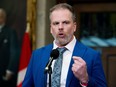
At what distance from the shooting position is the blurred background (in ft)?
19.3

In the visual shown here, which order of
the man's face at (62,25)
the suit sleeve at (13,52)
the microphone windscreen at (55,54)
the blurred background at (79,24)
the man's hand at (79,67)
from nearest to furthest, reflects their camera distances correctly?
1. the man's hand at (79,67)
2. the microphone windscreen at (55,54)
3. the man's face at (62,25)
4. the blurred background at (79,24)
5. the suit sleeve at (13,52)

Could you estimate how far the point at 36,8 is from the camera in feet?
19.2

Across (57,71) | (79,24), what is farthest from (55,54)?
(79,24)

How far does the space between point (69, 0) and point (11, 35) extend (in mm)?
1104

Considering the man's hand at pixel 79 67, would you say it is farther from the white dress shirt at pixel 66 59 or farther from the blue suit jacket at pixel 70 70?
the white dress shirt at pixel 66 59

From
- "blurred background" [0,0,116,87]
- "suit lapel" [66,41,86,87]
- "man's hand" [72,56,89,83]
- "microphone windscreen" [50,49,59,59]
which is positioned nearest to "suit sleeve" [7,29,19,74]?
"blurred background" [0,0,116,87]

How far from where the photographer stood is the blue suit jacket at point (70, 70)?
2730 mm

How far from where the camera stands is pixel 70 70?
2766 mm

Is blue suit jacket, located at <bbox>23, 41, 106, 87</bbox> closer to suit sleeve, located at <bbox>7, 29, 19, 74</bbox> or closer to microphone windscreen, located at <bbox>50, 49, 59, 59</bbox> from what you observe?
microphone windscreen, located at <bbox>50, 49, 59, 59</bbox>

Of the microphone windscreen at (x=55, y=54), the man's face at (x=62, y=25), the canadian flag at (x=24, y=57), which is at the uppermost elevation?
the man's face at (x=62, y=25)

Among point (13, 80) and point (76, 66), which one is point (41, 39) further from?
point (76, 66)

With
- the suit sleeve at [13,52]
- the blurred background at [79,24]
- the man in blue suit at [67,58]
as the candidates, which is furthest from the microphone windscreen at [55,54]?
the suit sleeve at [13,52]

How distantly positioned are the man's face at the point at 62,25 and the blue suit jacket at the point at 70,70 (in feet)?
0.44

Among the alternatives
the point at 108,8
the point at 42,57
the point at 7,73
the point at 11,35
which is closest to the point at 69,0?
the point at 108,8
